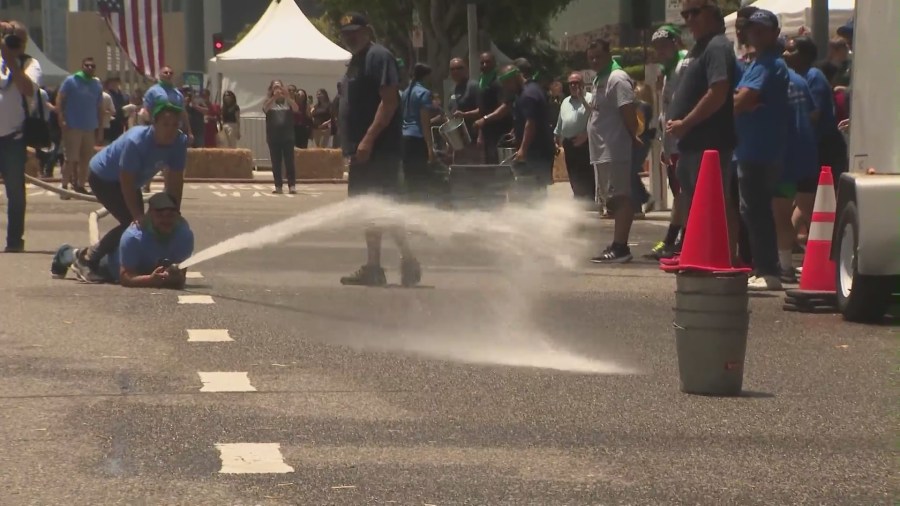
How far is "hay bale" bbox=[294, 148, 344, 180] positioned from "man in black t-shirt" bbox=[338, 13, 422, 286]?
20.0m

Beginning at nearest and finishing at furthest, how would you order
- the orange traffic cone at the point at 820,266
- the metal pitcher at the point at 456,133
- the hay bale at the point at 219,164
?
the orange traffic cone at the point at 820,266, the metal pitcher at the point at 456,133, the hay bale at the point at 219,164

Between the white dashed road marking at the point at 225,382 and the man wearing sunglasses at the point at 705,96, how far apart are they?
4.48 meters

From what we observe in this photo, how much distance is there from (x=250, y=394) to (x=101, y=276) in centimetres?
482

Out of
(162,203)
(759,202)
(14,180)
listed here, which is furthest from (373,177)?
(14,180)

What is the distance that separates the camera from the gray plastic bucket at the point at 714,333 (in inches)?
305

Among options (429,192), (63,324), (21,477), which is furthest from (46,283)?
(21,477)

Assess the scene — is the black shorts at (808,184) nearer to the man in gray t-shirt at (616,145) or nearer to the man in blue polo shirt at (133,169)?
the man in gray t-shirt at (616,145)

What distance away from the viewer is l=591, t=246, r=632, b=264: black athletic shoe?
14.3 metres

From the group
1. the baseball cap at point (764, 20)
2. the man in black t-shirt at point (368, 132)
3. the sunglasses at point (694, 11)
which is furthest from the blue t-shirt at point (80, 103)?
the baseball cap at point (764, 20)

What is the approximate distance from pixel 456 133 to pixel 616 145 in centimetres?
485

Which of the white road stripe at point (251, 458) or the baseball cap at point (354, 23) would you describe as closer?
the white road stripe at point (251, 458)

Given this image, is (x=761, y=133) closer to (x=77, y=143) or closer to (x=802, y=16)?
(x=802, y=16)

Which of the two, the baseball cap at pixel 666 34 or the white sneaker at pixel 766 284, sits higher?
the baseball cap at pixel 666 34

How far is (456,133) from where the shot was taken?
62.2ft
